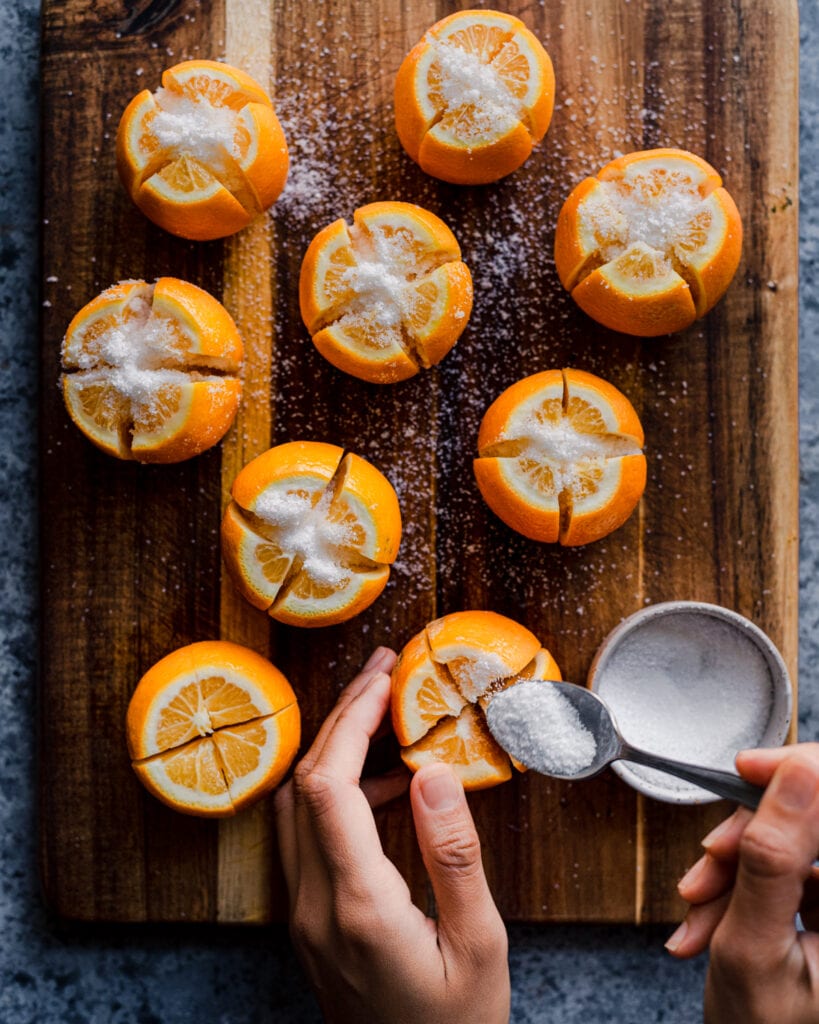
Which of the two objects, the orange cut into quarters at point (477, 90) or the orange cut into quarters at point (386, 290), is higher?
the orange cut into quarters at point (477, 90)

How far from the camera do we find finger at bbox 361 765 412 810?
80.7 inches

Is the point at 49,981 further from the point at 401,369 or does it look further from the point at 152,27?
the point at 152,27

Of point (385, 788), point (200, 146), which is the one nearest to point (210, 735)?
point (385, 788)

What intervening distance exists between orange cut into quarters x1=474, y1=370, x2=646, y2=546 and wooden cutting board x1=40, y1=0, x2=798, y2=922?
132mm

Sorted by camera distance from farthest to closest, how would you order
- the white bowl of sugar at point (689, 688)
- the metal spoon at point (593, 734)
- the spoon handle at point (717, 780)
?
the white bowl of sugar at point (689, 688) → the metal spoon at point (593, 734) → the spoon handle at point (717, 780)

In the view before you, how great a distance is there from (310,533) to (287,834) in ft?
2.12

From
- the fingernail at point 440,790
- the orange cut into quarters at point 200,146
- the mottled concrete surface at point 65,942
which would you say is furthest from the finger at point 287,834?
the orange cut into quarters at point 200,146

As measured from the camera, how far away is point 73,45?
2.10 metres

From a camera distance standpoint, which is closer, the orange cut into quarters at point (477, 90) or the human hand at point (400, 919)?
the human hand at point (400, 919)

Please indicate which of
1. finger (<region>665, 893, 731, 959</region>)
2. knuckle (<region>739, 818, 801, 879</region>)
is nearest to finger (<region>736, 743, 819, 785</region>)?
knuckle (<region>739, 818, 801, 879</region>)

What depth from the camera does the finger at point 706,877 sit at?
5.82 feet

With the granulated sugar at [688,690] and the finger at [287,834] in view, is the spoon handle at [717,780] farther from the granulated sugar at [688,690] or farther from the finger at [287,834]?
the finger at [287,834]

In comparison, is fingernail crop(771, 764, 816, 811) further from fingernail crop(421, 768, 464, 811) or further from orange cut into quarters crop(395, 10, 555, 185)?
orange cut into quarters crop(395, 10, 555, 185)

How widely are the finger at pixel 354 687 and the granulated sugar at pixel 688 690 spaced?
443 mm
